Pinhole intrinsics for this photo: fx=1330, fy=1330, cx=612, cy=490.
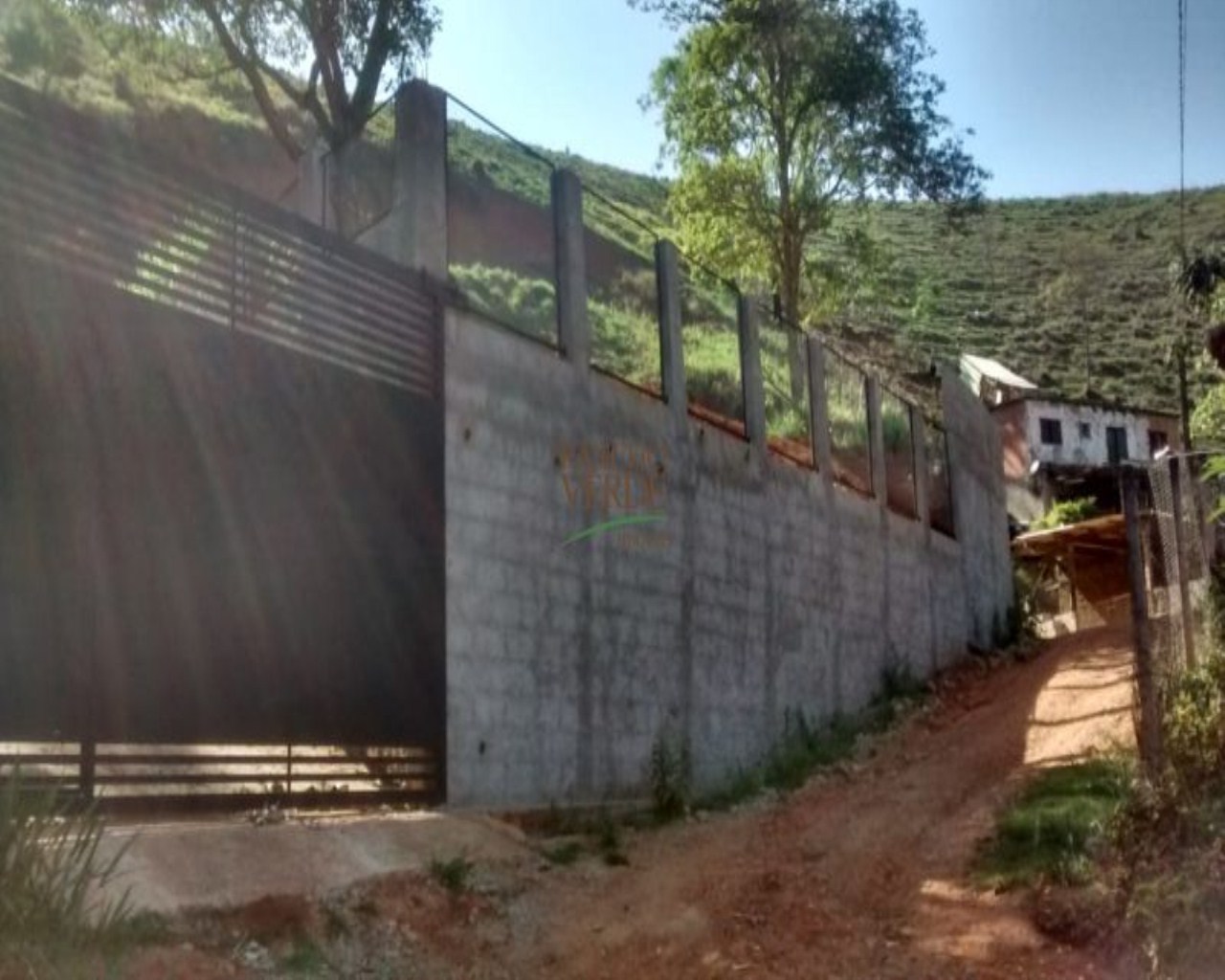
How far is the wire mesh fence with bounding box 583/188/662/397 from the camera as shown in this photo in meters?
11.1

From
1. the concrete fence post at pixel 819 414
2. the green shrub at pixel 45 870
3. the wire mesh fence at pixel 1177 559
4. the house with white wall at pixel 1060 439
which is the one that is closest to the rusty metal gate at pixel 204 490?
the green shrub at pixel 45 870

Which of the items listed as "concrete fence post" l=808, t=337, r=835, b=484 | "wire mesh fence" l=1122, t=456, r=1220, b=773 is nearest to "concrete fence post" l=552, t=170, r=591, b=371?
"wire mesh fence" l=1122, t=456, r=1220, b=773

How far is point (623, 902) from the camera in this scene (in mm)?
7477

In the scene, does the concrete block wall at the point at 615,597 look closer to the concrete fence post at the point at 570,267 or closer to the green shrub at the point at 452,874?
the concrete fence post at the point at 570,267

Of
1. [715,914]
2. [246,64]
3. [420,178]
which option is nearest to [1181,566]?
[715,914]

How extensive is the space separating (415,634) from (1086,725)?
6.27 meters

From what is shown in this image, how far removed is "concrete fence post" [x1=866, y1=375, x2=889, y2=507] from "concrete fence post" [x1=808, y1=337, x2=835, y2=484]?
3.79 ft

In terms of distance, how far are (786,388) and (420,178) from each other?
20.8 feet

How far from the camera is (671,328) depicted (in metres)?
12.1

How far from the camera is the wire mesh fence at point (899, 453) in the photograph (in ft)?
54.8

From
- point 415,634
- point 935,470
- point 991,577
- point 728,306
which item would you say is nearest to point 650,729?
point 415,634

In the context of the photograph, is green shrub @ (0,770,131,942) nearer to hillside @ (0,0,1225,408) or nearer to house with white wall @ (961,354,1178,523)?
hillside @ (0,0,1225,408)

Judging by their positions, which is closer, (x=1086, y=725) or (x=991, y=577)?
(x=1086, y=725)

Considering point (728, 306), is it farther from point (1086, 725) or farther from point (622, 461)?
point (1086, 725)
